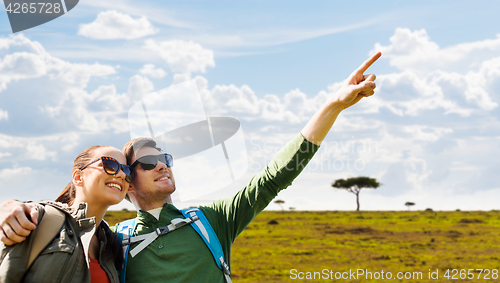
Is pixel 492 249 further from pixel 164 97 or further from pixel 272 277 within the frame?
pixel 164 97

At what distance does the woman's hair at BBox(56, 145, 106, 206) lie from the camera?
3.45m

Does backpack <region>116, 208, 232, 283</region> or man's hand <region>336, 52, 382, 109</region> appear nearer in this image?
man's hand <region>336, 52, 382, 109</region>

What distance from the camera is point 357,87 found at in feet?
11.0

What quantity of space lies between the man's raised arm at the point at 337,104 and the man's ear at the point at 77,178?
186 centimetres

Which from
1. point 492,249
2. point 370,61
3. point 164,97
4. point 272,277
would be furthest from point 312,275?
point 370,61

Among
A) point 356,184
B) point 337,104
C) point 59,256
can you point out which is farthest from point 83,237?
point 356,184

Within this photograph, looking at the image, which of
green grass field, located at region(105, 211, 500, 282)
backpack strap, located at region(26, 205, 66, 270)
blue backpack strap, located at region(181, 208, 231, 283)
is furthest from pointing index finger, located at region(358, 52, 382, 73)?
green grass field, located at region(105, 211, 500, 282)

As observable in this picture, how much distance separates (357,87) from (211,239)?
177cm

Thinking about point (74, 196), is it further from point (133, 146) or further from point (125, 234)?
point (133, 146)

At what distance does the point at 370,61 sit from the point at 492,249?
101 feet

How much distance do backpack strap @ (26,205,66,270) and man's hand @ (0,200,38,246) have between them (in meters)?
0.09

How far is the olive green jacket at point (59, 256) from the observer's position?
2.63 meters

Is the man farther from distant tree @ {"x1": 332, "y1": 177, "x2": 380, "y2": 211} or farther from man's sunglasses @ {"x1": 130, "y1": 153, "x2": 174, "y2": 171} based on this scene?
distant tree @ {"x1": 332, "y1": 177, "x2": 380, "y2": 211}

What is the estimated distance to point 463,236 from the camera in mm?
34969
